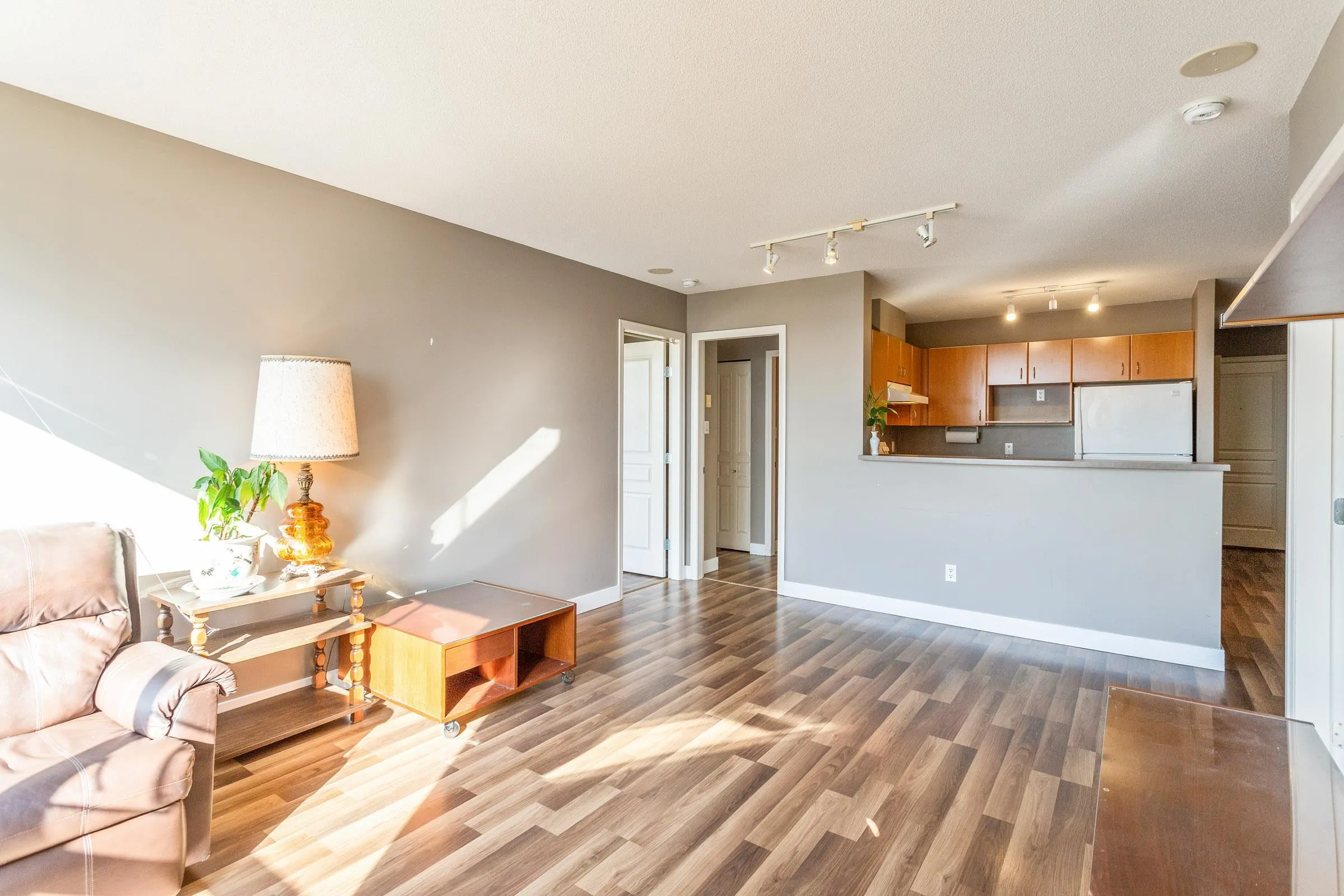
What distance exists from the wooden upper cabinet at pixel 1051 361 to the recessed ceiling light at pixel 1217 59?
4.34 meters

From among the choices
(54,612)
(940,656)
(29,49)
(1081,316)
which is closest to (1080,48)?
(940,656)

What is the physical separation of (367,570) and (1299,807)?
3.36m

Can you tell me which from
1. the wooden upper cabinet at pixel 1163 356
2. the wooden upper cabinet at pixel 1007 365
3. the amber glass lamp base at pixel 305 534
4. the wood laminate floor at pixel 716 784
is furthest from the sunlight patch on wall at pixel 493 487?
the wooden upper cabinet at pixel 1163 356

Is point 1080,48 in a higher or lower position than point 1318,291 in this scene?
higher

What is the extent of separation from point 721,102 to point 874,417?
3.00 meters

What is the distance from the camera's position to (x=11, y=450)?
7.32ft

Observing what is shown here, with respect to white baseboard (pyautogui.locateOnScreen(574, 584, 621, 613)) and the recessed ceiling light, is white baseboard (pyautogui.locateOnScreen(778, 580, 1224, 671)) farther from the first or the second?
the recessed ceiling light

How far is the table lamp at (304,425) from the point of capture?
2.57 metres

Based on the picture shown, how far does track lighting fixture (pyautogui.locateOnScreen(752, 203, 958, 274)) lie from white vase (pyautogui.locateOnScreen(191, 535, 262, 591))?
9.97 ft

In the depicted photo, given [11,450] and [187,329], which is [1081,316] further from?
[11,450]

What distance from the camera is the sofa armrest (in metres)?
1.78

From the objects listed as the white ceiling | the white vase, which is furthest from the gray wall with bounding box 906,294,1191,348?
the white vase

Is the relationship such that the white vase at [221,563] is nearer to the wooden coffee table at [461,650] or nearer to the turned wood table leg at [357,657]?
the turned wood table leg at [357,657]

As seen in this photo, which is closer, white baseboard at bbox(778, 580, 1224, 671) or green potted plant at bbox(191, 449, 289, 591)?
green potted plant at bbox(191, 449, 289, 591)
